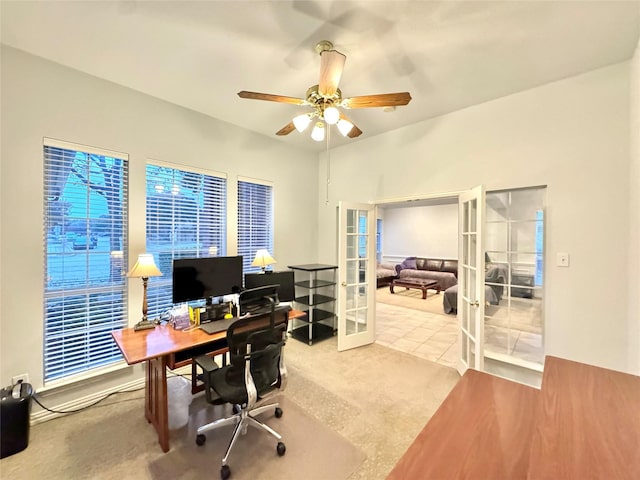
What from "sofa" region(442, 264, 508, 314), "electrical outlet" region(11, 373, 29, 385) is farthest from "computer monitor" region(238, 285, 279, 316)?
"sofa" region(442, 264, 508, 314)

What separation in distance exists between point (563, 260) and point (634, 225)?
20.4 inches

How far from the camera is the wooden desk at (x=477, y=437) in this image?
0.86m

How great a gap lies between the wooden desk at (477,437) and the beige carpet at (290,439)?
923mm

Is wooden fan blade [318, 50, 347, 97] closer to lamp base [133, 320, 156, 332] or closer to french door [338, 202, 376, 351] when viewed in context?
french door [338, 202, 376, 351]

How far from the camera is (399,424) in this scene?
2.12 meters

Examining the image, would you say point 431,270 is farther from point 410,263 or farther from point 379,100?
point 379,100

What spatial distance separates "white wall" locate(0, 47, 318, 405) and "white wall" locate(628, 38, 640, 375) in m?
3.78

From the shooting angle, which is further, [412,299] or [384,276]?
[384,276]

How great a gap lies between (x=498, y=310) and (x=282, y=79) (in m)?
3.24

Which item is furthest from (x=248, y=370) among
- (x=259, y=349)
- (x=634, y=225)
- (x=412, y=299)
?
(x=412, y=299)

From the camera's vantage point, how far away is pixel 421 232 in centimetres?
871

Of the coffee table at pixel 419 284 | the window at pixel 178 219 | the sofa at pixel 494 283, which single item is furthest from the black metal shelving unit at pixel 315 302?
the coffee table at pixel 419 284

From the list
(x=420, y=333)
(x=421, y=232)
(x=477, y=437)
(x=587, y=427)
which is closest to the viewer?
(x=587, y=427)

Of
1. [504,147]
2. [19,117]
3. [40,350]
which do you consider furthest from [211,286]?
[504,147]
